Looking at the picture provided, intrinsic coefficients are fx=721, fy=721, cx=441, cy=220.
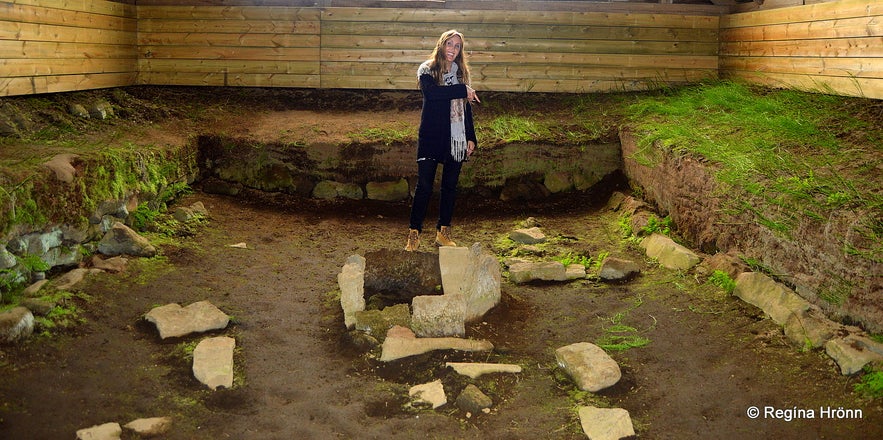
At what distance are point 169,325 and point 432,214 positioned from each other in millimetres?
4025

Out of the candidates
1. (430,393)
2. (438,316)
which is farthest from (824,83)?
(430,393)

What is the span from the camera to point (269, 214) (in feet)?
26.8

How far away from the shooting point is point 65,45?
26.0 ft

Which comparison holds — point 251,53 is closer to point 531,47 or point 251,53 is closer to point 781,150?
point 531,47

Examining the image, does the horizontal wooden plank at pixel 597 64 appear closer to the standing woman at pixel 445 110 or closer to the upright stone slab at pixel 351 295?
the standing woman at pixel 445 110

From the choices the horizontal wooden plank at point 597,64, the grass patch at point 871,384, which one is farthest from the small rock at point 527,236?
the horizontal wooden plank at point 597,64

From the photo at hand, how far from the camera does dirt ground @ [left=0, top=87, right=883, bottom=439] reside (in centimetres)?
392

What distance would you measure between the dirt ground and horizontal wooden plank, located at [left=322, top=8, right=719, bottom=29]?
4.76m

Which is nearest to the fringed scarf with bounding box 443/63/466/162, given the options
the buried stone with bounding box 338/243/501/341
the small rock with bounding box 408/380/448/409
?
the buried stone with bounding box 338/243/501/341

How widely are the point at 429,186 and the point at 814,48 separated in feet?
15.1

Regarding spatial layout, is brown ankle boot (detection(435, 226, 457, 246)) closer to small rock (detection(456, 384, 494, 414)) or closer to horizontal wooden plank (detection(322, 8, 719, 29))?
small rock (detection(456, 384, 494, 414))

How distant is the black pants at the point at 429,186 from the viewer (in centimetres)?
653

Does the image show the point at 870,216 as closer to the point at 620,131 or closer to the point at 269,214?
the point at 620,131

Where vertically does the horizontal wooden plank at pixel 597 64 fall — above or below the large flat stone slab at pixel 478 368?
above
